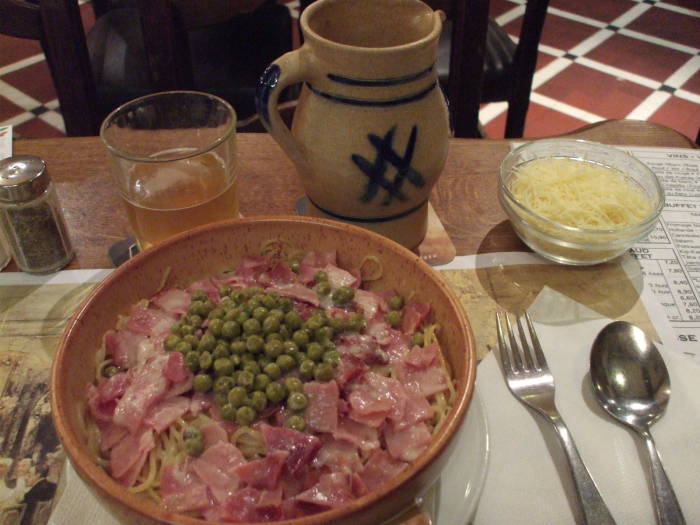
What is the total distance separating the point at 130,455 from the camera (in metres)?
0.79

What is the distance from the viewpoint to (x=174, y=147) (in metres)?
1.30

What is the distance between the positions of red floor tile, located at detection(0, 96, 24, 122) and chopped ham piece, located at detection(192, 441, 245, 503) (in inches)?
127

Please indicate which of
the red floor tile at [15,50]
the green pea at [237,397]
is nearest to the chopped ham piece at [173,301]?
the green pea at [237,397]

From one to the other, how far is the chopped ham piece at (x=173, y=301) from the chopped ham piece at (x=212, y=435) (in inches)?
8.9

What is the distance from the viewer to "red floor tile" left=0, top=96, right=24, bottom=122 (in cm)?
338

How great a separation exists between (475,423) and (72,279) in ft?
2.60

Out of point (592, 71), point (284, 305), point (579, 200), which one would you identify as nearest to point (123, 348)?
point (284, 305)

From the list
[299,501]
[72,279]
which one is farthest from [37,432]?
[299,501]

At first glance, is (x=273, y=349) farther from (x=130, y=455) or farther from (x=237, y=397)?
(x=130, y=455)

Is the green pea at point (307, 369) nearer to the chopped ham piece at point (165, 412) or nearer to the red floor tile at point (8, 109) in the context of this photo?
the chopped ham piece at point (165, 412)

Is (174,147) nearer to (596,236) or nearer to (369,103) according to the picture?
(369,103)

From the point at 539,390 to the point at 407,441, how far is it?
0.94 feet

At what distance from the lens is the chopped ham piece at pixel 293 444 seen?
2.47 feet

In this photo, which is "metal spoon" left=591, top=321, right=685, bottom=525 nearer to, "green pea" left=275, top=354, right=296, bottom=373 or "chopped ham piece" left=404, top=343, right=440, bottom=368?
"chopped ham piece" left=404, top=343, right=440, bottom=368
